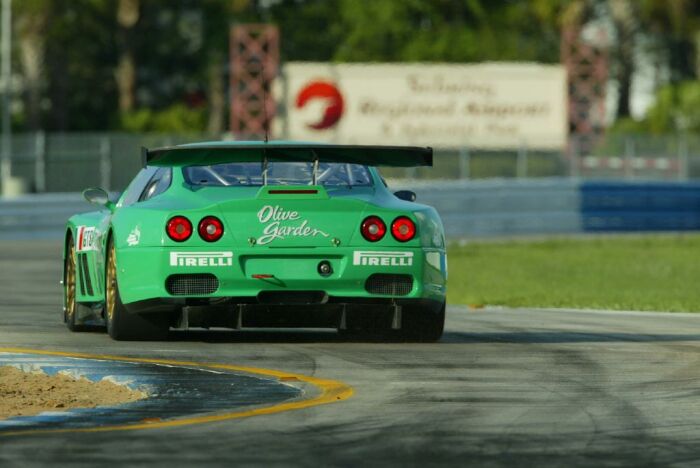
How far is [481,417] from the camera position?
28.4 ft

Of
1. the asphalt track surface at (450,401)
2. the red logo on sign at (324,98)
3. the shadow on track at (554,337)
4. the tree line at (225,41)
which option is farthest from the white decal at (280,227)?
the tree line at (225,41)

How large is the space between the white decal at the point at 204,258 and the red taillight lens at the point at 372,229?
2.61ft

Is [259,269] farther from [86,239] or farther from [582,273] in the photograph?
[582,273]

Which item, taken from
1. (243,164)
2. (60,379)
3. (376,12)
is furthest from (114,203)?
(376,12)

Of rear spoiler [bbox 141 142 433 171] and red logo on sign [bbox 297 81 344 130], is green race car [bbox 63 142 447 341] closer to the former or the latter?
rear spoiler [bbox 141 142 433 171]

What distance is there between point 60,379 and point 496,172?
34434 mm

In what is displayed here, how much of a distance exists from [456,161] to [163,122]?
2337cm

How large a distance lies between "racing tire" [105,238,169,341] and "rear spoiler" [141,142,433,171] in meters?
0.76

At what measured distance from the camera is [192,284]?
11773 mm

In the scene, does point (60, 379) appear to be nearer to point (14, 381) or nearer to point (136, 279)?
point (14, 381)

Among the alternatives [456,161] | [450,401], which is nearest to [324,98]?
[456,161]

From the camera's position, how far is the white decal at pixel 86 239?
13.1 m

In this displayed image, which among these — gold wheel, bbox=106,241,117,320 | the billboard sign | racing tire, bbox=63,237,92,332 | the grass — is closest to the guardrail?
the grass

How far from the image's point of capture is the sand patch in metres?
8.99
